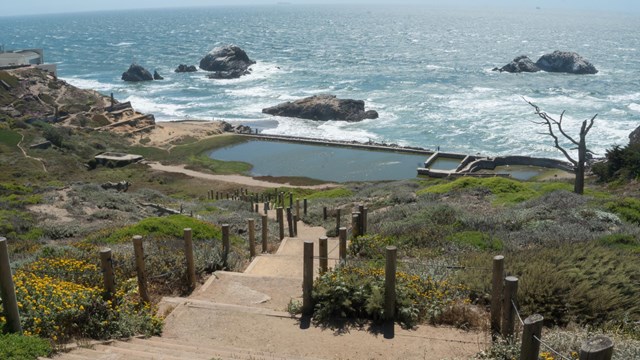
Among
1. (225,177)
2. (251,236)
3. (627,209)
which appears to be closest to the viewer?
(251,236)

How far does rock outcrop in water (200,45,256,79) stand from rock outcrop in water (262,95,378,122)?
3703 centimetres

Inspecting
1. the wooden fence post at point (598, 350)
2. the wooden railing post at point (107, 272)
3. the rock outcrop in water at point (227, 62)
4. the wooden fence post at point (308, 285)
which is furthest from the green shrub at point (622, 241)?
the rock outcrop in water at point (227, 62)

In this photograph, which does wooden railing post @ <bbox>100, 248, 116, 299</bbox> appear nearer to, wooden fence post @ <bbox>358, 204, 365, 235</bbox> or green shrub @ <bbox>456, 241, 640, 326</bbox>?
green shrub @ <bbox>456, 241, 640, 326</bbox>

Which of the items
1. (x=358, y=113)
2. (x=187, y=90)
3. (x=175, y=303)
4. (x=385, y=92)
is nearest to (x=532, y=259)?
(x=175, y=303)

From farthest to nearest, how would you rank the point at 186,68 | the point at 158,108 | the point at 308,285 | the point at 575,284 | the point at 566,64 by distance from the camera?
Answer: the point at 186,68
the point at 566,64
the point at 158,108
the point at 308,285
the point at 575,284

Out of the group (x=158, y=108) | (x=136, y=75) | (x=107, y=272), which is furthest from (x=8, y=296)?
(x=136, y=75)

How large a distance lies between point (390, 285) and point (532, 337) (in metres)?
3.10

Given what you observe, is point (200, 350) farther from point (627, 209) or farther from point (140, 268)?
point (627, 209)

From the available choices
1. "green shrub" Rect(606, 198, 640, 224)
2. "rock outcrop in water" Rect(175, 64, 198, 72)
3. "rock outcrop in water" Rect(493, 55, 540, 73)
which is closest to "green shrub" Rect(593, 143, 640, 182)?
"green shrub" Rect(606, 198, 640, 224)

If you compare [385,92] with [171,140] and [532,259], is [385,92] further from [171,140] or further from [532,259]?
[532,259]

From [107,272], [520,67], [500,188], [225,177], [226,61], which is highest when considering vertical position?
[107,272]

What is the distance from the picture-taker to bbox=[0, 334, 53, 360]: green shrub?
6.73m

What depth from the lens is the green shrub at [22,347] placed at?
6734 millimetres

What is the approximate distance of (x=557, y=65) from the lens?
107 m
